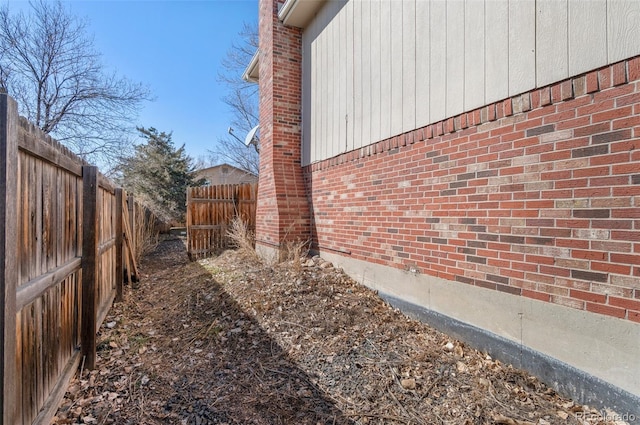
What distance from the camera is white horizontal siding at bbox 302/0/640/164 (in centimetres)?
228

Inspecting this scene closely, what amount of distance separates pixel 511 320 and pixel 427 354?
78 cm

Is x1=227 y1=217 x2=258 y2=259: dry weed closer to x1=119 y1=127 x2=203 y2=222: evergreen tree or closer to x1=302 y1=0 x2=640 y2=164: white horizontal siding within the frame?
x1=302 y1=0 x2=640 y2=164: white horizontal siding

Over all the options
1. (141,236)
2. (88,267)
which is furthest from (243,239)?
(88,267)

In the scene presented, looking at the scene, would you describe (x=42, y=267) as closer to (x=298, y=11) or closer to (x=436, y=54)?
(x=436, y=54)

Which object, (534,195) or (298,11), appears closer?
(534,195)

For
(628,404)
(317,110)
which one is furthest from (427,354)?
(317,110)

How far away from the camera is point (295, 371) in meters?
2.85

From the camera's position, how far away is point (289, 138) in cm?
632

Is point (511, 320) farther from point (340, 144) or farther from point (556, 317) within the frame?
point (340, 144)

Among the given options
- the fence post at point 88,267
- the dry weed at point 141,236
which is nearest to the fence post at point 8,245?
the fence post at point 88,267

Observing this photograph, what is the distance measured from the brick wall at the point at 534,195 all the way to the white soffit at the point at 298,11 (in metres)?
3.55

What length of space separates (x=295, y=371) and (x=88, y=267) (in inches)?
82.5

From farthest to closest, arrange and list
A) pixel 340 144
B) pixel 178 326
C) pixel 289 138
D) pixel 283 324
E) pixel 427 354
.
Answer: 1. pixel 289 138
2. pixel 340 144
3. pixel 178 326
4. pixel 283 324
5. pixel 427 354

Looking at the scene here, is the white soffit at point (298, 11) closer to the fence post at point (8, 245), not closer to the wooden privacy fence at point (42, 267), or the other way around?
the wooden privacy fence at point (42, 267)
